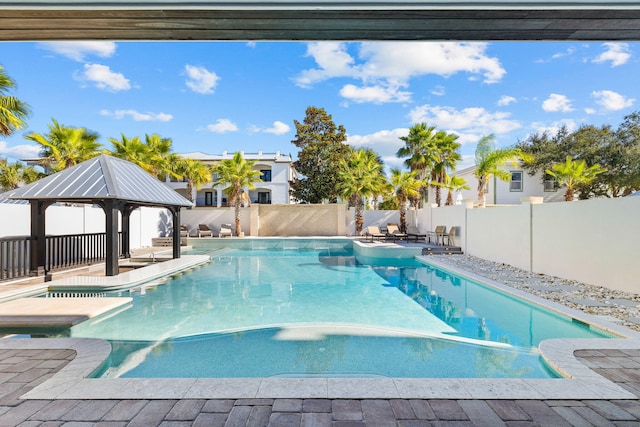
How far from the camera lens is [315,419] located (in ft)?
8.99

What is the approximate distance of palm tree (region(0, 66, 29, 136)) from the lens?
11.3 metres

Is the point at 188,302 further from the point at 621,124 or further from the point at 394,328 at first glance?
the point at 621,124

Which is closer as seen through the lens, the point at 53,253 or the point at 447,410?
the point at 447,410

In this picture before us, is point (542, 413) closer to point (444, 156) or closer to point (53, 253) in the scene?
point (53, 253)

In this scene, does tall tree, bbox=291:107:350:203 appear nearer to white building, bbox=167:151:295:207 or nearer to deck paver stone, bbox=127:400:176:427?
white building, bbox=167:151:295:207

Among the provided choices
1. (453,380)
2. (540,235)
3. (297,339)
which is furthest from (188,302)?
(540,235)

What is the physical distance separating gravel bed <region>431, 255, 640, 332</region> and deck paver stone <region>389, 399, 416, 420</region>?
14.0ft

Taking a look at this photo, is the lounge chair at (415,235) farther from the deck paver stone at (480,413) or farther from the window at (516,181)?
the deck paver stone at (480,413)

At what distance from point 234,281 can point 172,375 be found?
638 centimetres

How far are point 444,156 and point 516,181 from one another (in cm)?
582

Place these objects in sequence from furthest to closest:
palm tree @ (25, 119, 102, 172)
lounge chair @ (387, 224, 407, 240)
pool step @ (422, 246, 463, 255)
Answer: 1. lounge chair @ (387, 224, 407, 240)
2. palm tree @ (25, 119, 102, 172)
3. pool step @ (422, 246, 463, 255)

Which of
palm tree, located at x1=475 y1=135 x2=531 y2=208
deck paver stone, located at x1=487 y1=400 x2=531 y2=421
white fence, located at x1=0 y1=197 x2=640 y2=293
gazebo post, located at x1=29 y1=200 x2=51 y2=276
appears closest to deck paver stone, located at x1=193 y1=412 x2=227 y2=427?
deck paver stone, located at x1=487 y1=400 x2=531 y2=421

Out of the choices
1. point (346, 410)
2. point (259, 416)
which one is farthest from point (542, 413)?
point (259, 416)

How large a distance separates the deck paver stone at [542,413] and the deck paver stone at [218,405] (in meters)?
2.37
